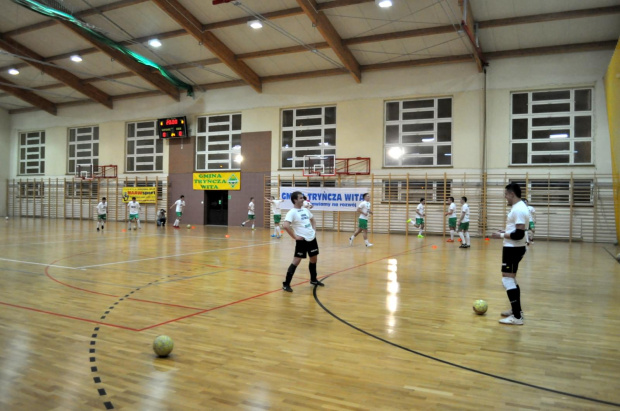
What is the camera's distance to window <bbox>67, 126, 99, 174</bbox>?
30812 millimetres

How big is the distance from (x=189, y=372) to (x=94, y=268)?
21.8 feet

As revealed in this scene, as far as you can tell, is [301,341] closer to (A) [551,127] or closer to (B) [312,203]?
(B) [312,203]

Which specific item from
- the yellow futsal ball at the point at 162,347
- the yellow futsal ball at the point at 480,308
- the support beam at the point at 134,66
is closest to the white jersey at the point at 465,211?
the yellow futsal ball at the point at 480,308

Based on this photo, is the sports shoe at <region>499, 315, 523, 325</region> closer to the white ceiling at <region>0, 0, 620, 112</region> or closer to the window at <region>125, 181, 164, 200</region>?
the white ceiling at <region>0, 0, 620, 112</region>

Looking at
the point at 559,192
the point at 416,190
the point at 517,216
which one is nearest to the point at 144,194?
the point at 416,190

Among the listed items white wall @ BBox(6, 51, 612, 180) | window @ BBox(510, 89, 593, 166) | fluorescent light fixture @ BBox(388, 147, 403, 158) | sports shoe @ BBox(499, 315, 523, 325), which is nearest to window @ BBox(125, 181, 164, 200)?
white wall @ BBox(6, 51, 612, 180)

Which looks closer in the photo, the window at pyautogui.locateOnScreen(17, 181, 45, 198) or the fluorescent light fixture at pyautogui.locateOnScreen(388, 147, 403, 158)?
the fluorescent light fixture at pyautogui.locateOnScreen(388, 147, 403, 158)

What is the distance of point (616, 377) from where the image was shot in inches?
146

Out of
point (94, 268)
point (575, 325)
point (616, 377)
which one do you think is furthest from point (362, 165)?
point (616, 377)

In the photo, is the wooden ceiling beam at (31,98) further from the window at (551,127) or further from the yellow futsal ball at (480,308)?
the yellow futsal ball at (480,308)

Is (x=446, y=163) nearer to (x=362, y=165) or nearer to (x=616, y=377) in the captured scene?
(x=362, y=165)

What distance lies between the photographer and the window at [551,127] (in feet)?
62.5

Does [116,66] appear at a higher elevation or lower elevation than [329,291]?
higher

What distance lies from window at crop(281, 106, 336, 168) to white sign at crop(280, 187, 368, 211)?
7.08 ft
